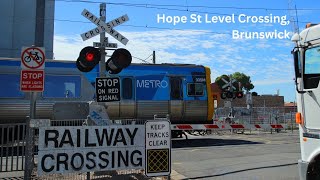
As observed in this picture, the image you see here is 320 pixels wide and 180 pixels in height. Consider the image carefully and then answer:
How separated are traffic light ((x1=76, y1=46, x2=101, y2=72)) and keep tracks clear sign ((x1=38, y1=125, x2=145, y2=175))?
1488 mm

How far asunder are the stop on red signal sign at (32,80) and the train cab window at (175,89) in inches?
401

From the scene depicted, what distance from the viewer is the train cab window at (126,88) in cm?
1788

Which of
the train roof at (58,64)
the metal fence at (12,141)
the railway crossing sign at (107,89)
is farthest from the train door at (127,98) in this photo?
the railway crossing sign at (107,89)

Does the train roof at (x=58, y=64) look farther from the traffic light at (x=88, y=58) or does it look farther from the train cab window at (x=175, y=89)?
the traffic light at (x=88, y=58)

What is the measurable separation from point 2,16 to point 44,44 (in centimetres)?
439

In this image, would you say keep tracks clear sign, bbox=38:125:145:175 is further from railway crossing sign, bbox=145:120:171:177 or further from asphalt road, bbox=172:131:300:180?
asphalt road, bbox=172:131:300:180

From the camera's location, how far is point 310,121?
21.3 feet

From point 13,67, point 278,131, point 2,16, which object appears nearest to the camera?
point 13,67

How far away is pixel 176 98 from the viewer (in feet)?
61.1

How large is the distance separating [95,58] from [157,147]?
2486 mm

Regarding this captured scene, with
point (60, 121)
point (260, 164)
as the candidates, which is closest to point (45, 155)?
point (60, 121)

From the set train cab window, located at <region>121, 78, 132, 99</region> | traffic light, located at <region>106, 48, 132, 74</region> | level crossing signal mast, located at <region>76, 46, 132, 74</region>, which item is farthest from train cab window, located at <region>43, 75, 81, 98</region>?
traffic light, located at <region>106, 48, 132, 74</region>

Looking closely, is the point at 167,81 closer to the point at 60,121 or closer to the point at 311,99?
the point at 60,121

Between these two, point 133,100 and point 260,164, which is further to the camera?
point 133,100
